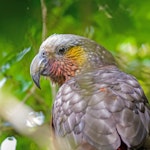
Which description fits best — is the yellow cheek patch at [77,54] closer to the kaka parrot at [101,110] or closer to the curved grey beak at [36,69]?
the kaka parrot at [101,110]

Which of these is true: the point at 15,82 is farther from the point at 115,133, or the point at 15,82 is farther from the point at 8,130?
the point at 115,133

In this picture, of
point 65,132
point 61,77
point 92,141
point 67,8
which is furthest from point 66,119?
point 67,8

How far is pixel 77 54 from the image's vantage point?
326 centimetres

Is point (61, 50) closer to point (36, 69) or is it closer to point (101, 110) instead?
point (36, 69)

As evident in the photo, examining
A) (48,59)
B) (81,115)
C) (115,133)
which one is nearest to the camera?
(115,133)

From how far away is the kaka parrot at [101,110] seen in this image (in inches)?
84.7

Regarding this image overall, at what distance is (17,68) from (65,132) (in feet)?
4.80

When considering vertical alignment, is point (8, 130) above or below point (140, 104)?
below

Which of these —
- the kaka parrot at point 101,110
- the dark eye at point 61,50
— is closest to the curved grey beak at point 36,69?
the kaka parrot at point 101,110

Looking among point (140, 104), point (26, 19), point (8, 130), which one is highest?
point (26, 19)

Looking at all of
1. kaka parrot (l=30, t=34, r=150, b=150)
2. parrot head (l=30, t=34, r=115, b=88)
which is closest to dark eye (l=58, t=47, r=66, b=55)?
parrot head (l=30, t=34, r=115, b=88)

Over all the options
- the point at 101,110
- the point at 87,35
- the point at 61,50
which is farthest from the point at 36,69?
the point at 101,110

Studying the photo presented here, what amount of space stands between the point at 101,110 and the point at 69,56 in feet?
3.48

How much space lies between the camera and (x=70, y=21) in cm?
365
